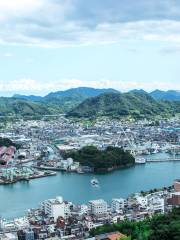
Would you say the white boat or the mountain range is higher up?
Answer: the mountain range

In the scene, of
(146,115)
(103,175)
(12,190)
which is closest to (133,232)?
(12,190)

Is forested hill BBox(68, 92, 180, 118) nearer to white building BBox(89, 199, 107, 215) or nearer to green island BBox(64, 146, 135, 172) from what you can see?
green island BBox(64, 146, 135, 172)

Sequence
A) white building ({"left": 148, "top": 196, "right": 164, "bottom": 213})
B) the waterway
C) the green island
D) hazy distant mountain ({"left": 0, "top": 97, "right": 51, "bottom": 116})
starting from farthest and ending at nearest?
hazy distant mountain ({"left": 0, "top": 97, "right": 51, "bottom": 116})
the green island
the waterway
white building ({"left": 148, "top": 196, "right": 164, "bottom": 213})

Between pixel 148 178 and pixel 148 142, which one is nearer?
pixel 148 178

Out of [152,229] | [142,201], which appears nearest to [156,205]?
[142,201]

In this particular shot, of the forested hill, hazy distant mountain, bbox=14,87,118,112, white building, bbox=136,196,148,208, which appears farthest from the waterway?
hazy distant mountain, bbox=14,87,118,112

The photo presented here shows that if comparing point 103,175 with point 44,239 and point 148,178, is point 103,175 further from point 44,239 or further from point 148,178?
point 44,239

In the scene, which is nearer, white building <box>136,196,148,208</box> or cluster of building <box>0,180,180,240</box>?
cluster of building <box>0,180,180,240</box>
